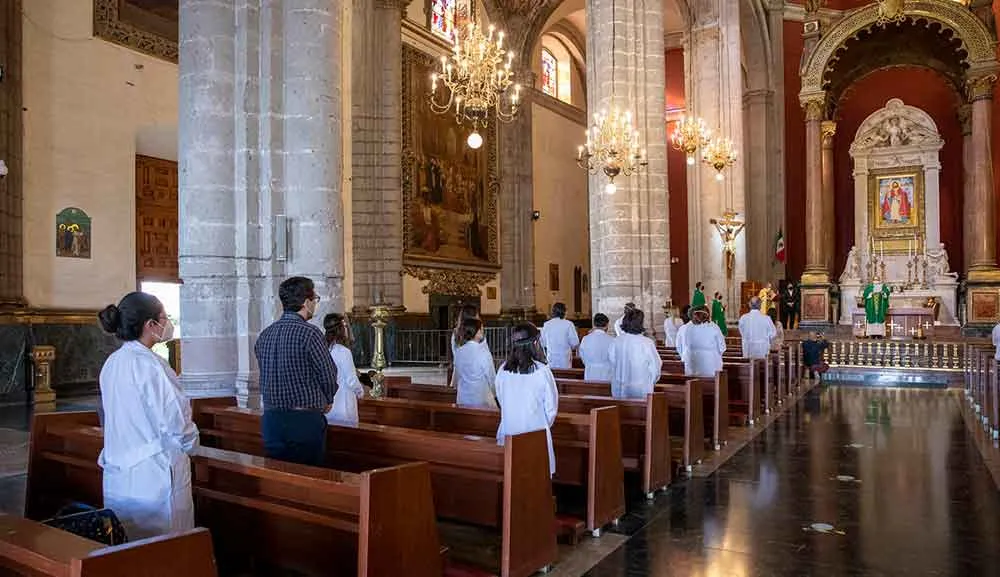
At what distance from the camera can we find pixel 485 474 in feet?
15.5

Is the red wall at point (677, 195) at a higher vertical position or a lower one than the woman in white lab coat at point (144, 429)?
higher

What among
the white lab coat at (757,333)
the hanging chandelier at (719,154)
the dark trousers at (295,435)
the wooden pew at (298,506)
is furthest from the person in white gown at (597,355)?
the hanging chandelier at (719,154)

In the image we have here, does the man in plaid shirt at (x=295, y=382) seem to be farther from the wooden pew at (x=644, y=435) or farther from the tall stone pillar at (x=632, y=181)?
the tall stone pillar at (x=632, y=181)

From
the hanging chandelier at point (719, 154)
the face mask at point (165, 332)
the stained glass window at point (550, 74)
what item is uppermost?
the stained glass window at point (550, 74)

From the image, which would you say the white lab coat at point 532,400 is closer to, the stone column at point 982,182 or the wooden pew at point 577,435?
the wooden pew at point 577,435

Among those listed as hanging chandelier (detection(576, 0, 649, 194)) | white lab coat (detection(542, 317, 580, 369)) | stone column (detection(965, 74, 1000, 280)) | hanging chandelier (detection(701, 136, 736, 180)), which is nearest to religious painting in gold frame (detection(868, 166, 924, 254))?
stone column (detection(965, 74, 1000, 280))

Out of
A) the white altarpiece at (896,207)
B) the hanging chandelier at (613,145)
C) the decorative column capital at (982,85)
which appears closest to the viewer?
the hanging chandelier at (613,145)

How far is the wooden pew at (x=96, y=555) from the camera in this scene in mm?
2436

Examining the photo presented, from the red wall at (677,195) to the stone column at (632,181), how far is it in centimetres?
1476

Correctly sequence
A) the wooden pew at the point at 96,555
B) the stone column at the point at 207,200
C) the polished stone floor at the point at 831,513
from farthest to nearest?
the stone column at the point at 207,200
the polished stone floor at the point at 831,513
the wooden pew at the point at 96,555

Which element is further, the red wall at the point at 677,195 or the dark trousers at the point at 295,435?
the red wall at the point at 677,195

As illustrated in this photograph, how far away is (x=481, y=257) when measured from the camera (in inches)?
883

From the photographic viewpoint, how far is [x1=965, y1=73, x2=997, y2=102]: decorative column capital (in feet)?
64.5

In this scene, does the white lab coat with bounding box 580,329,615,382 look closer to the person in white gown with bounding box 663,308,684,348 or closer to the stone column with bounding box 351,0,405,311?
the person in white gown with bounding box 663,308,684,348
